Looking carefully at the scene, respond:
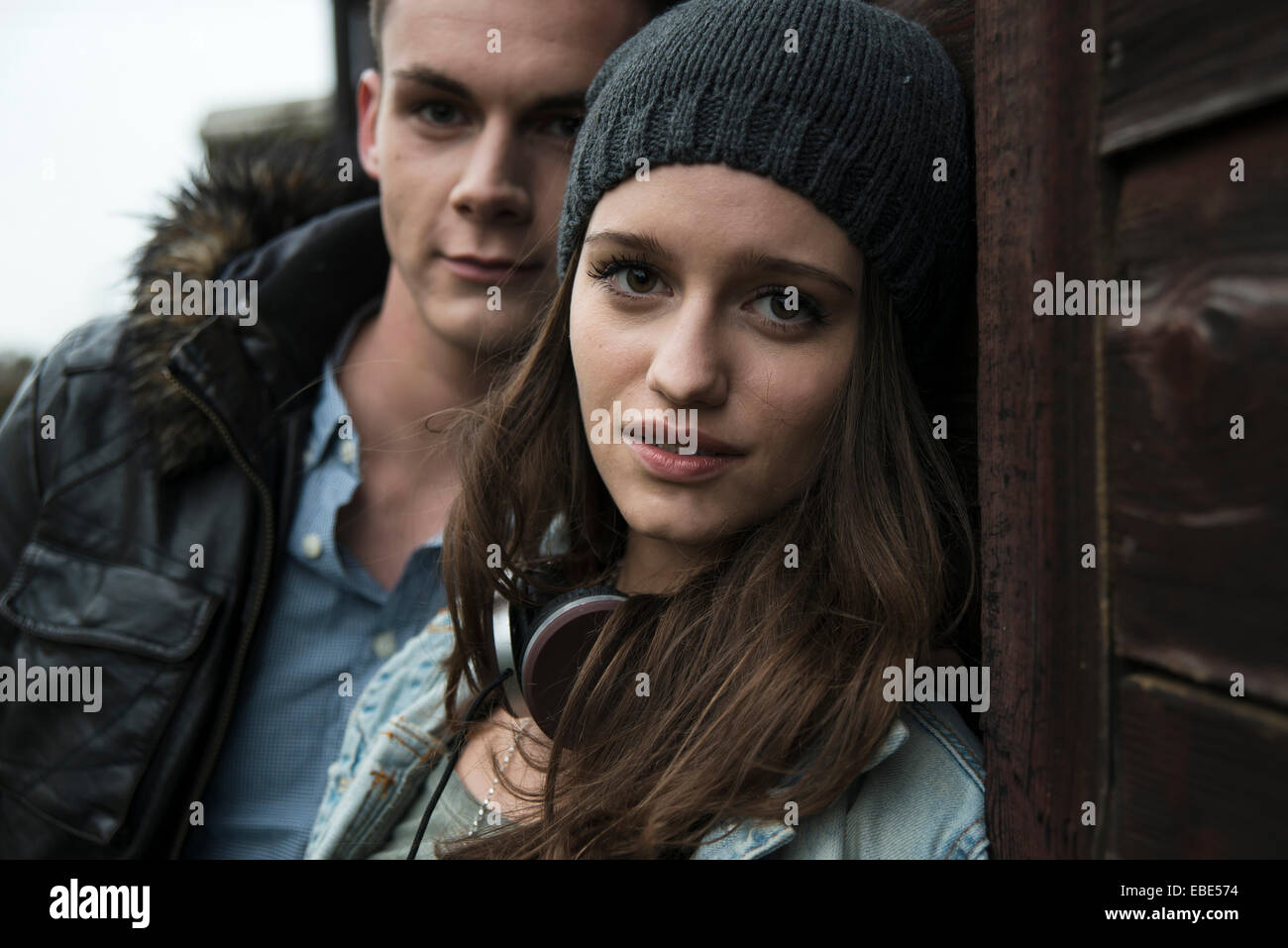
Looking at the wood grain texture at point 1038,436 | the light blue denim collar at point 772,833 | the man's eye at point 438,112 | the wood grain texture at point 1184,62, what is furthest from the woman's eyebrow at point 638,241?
the man's eye at point 438,112

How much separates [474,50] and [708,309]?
1.26 meters

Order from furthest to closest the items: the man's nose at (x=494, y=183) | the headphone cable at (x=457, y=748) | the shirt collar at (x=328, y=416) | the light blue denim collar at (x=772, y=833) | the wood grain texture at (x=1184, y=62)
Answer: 1. the shirt collar at (x=328, y=416)
2. the man's nose at (x=494, y=183)
3. the headphone cable at (x=457, y=748)
4. the light blue denim collar at (x=772, y=833)
5. the wood grain texture at (x=1184, y=62)

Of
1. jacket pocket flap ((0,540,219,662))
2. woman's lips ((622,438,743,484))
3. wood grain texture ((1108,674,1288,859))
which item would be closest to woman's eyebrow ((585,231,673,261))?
woman's lips ((622,438,743,484))

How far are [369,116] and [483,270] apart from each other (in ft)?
2.72

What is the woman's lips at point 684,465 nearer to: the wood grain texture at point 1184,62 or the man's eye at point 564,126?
the wood grain texture at point 1184,62

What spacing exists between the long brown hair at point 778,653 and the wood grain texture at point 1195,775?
41 centimetres

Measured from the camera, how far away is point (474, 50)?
241cm

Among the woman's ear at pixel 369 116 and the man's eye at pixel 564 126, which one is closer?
the man's eye at pixel 564 126

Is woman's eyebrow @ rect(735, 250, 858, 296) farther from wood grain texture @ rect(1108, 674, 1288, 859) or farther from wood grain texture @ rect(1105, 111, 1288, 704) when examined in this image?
wood grain texture @ rect(1108, 674, 1288, 859)

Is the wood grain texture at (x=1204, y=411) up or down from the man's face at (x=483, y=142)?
down

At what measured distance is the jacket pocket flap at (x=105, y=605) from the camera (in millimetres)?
2469

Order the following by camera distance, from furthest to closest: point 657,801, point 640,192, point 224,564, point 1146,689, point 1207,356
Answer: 1. point 224,564
2. point 640,192
3. point 657,801
4. point 1146,689
5. point 1207,356

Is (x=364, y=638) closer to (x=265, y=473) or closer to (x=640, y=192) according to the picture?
(x=265, y=473)

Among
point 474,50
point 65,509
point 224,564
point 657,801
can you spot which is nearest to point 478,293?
point 474,50
